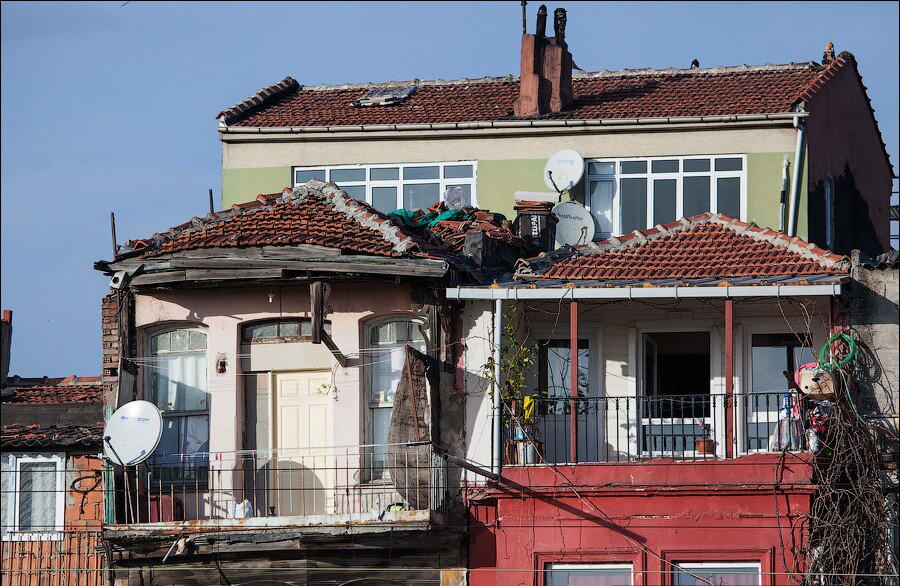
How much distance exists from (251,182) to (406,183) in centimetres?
289

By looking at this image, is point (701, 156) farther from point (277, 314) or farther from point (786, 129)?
point (277, 314)

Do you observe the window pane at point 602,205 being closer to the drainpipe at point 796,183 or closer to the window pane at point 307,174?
the drainpipe at point 796,183

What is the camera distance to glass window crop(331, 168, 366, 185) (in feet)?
101

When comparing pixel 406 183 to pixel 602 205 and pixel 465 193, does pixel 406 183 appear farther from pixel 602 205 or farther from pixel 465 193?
pixel 602 205

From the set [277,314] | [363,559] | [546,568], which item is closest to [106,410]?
[277,314]

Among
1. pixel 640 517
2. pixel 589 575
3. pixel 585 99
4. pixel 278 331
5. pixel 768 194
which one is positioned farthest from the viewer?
pixel 585 99

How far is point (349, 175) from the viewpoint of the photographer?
30703mm

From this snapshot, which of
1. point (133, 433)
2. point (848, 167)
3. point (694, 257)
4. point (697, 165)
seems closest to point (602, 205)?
point (697, 165)

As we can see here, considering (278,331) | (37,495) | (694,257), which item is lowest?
(37,495)

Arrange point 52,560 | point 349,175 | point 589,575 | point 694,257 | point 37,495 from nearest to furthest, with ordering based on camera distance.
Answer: point 589,575 < point 694,257 < point 52,560 < point 37,495 < point 349,175

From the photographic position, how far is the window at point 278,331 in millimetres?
24408

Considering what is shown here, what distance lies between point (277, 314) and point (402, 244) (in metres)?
2.13

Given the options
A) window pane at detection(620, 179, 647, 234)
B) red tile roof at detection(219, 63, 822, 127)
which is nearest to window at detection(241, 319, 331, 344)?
red tile roof at detection(219, 63, 822, 127)

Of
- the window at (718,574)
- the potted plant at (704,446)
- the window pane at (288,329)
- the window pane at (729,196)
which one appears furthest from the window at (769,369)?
the window pane at (288,329)
